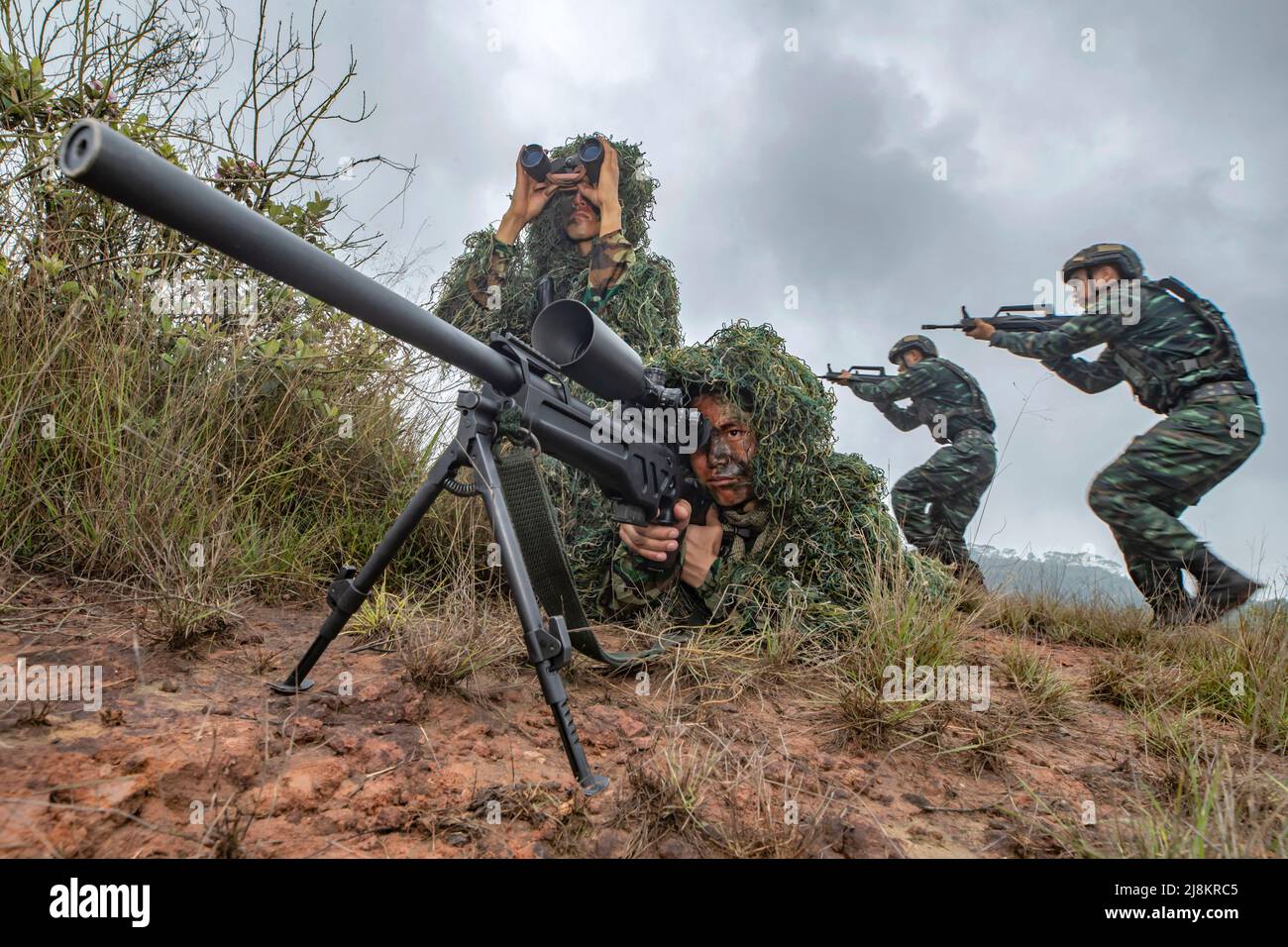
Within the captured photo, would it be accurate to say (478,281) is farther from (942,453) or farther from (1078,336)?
(942,453)

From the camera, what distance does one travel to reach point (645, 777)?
176cm

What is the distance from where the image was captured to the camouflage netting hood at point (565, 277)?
534cm

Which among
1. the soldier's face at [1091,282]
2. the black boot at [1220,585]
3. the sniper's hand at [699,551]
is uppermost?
the soldier's face at [1091,282]

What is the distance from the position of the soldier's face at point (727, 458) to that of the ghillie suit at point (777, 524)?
5 centimetres

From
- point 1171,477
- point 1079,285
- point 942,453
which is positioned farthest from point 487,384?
point 942,453

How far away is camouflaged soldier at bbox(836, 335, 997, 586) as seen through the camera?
7.72 metres

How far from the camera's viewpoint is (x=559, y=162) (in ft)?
18.6

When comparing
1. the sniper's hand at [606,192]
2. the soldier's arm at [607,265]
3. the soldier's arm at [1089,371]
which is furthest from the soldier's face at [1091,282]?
the sniper's hand at [606,192]

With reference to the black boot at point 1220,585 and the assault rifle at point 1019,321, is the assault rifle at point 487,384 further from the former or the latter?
the assault rifle at point 1019,321

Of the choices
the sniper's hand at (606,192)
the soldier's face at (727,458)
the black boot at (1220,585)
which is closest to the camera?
the soldier's face at (727,458)

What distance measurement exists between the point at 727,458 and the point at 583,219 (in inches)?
128

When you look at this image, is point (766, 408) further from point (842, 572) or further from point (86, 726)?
point (86, 726)

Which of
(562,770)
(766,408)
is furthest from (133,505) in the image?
(766,408)
